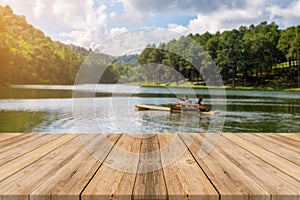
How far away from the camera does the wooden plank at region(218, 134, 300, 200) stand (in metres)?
1.21

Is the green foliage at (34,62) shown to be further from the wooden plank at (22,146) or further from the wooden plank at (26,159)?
the wooden plank at (26,159)

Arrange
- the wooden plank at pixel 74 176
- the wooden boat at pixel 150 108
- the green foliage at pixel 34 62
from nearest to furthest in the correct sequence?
the wooden plank at pixel 74 176
the wooden boat at pixel 150 108
the green foliage at pixel 34 62

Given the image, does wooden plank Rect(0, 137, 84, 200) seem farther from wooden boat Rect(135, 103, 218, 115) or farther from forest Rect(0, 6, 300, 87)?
forest Rect(0, 6, 300, 87)

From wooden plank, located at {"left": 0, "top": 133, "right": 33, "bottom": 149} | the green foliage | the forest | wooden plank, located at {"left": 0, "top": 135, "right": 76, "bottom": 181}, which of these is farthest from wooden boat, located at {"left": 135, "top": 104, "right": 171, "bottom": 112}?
the forest

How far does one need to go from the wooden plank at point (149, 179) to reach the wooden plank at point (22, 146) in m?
0.74

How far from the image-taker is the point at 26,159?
1.70 m

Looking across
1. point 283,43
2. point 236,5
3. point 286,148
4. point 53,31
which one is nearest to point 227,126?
point 286,148

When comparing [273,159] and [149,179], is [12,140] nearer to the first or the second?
[149,179]

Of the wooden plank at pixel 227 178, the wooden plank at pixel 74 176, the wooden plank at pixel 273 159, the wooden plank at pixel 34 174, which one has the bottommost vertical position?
the wooden plank at pixel 273 159

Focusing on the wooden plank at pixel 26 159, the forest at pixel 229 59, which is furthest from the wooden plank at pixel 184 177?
the forest at pixel 229 59

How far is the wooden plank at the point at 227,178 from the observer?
1.18 m

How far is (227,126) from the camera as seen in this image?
9570 millimetres

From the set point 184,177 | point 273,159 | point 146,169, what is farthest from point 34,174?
point 273,159

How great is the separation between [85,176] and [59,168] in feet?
0.70
